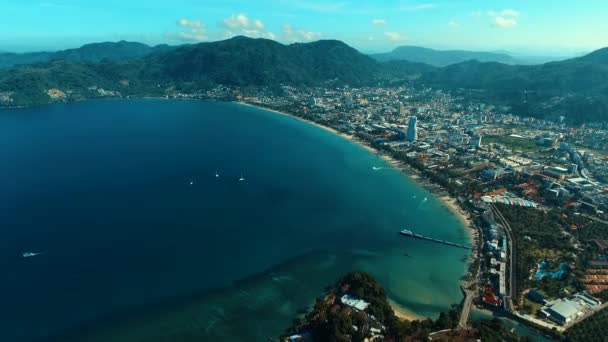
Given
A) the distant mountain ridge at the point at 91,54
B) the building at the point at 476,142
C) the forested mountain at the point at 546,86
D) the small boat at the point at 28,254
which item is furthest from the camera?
the distant mountain ridge at the point at 91,54

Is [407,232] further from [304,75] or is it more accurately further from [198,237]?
[304,75]

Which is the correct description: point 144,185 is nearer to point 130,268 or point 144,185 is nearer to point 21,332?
point 130,268

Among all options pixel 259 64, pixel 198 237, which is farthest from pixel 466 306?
pixel 259 64

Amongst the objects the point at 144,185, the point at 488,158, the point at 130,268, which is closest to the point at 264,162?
the point at 144,185

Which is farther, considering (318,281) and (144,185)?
(144,185)

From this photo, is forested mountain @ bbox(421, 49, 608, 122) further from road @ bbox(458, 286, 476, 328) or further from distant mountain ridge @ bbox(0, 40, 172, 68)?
distant mountain ridge @ bbox(0, 40, 172, 68)

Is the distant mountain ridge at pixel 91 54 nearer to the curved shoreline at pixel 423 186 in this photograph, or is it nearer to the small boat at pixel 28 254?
the curved shoreline at pixel 423 186

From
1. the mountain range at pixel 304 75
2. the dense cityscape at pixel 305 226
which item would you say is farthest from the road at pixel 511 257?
the mountain range at pixel 304 75
